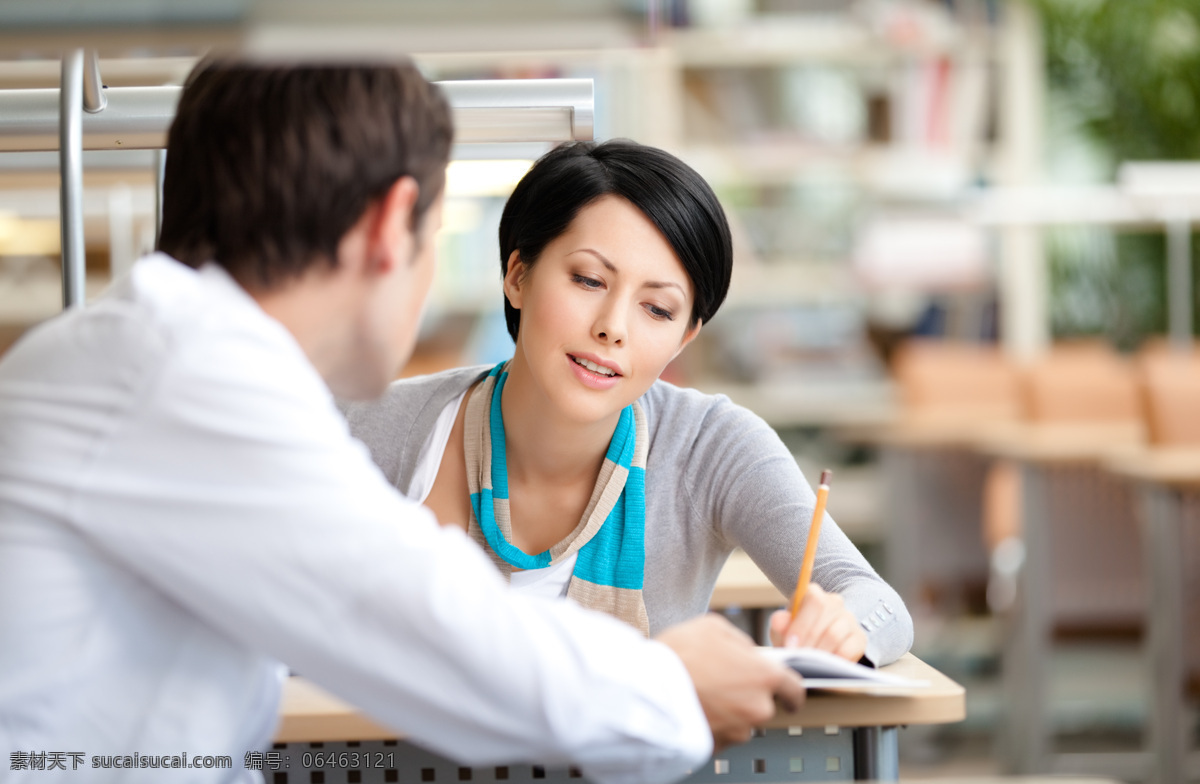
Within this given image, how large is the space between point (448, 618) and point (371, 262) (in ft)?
0.91

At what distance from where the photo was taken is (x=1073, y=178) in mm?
5801

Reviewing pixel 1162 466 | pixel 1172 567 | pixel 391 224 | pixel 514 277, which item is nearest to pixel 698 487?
pixel 514 277

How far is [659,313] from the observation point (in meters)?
1.47

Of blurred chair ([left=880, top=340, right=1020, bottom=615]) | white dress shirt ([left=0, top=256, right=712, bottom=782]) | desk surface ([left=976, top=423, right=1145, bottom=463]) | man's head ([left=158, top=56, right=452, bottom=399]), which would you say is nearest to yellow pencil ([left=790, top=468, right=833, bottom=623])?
white dress shirt ([left=0, top=256, right=712, bottom=782])

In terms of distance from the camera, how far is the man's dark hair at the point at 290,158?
0.87m

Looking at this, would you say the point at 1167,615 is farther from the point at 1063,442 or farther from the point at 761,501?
the point at 761,501

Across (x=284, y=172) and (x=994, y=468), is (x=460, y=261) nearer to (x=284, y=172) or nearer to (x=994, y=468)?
(x=994, y=468)

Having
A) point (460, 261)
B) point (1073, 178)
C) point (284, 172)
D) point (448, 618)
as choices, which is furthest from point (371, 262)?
point (1073, 178)

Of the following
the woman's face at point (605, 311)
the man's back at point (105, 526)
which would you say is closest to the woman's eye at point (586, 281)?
the woman's face at point (605, 311)

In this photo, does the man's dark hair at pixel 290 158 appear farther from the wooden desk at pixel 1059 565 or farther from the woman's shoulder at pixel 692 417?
the wooden desk at pixel 1059 565

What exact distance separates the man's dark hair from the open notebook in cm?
47

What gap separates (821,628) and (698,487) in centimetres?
41

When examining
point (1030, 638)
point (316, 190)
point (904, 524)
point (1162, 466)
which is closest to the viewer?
point (316, 190)

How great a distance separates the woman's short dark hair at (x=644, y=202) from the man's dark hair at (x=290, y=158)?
0.58 metres
